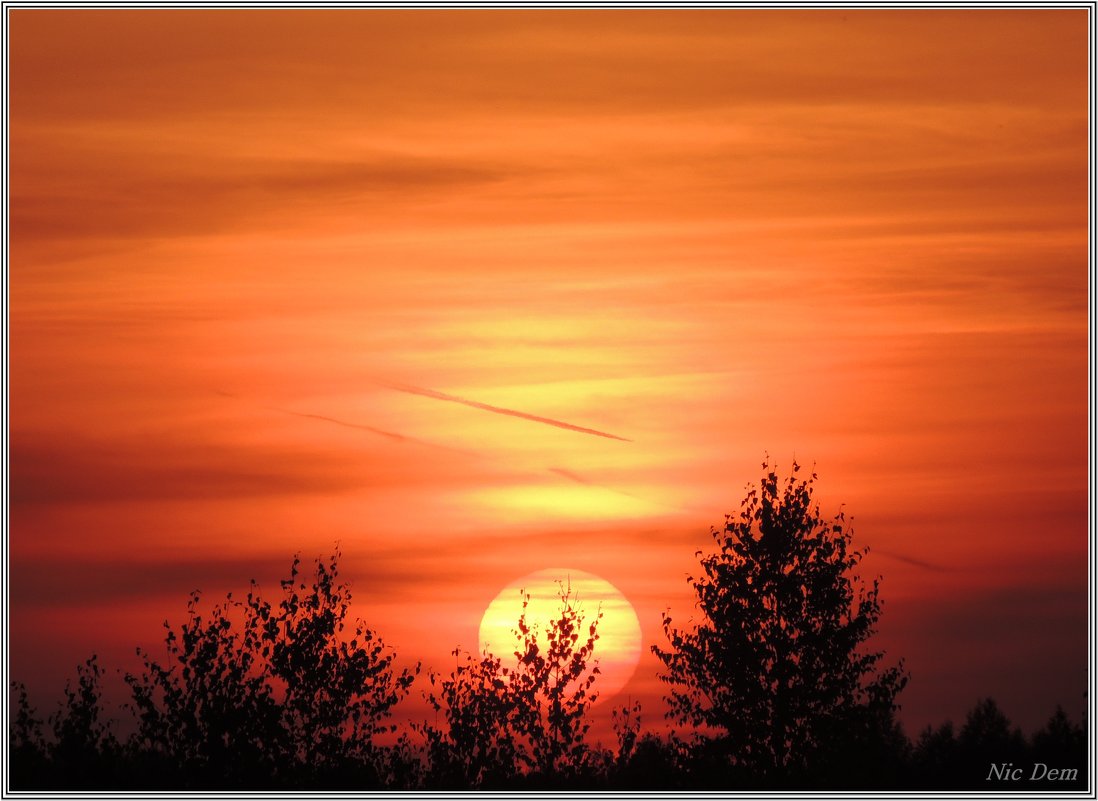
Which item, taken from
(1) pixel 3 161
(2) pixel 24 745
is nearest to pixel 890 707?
(2) pixel 24 745

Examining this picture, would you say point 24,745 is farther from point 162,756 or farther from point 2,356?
point 2,356

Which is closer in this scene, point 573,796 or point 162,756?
point 573,796

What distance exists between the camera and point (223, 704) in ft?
161

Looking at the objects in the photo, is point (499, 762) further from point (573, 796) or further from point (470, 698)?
point (573, 796)

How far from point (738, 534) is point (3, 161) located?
2131cm

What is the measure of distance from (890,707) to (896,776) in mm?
1958

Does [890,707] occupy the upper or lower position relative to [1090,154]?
lower

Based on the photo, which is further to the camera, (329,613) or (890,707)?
(329,613)

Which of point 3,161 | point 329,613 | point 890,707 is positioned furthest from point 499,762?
point 3,161

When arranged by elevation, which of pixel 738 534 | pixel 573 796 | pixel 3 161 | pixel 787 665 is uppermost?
pixel 3 161

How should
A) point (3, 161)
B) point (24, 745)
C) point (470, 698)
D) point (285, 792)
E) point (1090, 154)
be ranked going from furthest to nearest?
point (470, 698)
point (24, 745)
point (285, 792)
point (1090, 154)
point (3, 161)

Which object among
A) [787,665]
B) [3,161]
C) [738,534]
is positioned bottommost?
[787,665]

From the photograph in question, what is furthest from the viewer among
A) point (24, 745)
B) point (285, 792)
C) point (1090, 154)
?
point (24, 745)

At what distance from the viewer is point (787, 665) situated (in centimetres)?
4697
